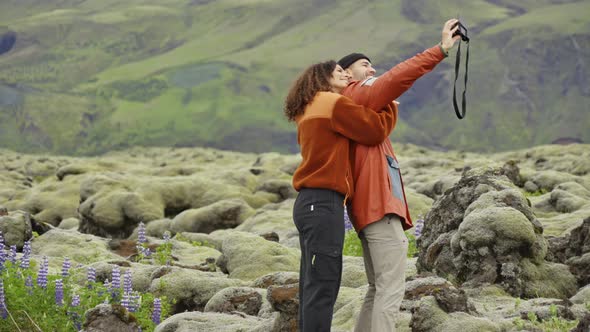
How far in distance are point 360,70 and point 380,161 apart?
50.4 inches

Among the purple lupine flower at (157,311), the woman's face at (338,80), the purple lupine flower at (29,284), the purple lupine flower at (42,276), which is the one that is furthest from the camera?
the purple lupine flower at (29,284)

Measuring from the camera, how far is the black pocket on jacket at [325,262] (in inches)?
400

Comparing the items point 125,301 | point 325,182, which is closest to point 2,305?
point 125,301

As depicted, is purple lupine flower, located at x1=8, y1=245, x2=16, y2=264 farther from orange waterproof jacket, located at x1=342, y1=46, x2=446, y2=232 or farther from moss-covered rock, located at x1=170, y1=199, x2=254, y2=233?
moss-covered rock, located at x1=170, y1=199, x2=254, y2=233

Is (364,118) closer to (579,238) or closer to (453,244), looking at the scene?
(453,244)

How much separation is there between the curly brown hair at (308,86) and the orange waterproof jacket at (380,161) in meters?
0.35

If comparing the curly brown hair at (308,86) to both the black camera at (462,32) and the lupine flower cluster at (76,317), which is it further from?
the lupine flower cluster at (76,317)

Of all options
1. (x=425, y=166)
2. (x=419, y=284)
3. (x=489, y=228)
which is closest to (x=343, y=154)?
(x=419, y=284)

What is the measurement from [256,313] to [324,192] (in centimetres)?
532

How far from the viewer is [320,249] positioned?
10.1 m

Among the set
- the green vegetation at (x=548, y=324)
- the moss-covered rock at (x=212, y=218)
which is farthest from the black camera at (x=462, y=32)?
the moss-covered rock at (x=212, y=218)

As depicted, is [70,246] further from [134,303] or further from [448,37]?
[448,37]

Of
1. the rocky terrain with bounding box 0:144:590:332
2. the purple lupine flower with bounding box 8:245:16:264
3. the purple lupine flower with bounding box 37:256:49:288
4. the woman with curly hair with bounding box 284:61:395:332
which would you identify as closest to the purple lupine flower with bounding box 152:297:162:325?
the rocky terrain with bounding box 0:144:590:332

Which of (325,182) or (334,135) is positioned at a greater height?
(334,135)
